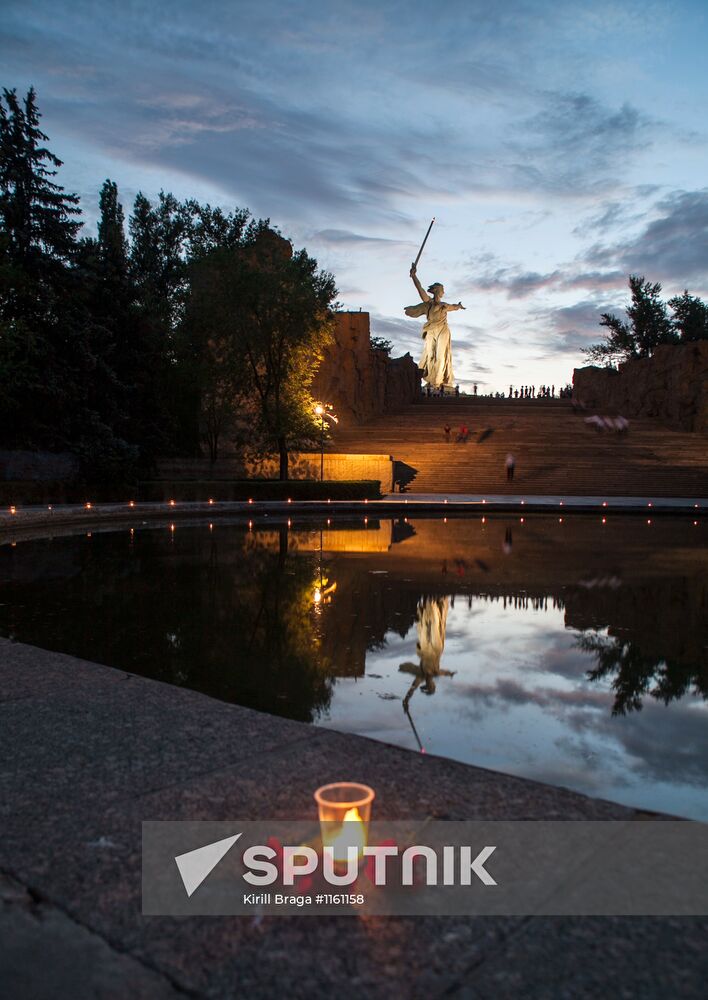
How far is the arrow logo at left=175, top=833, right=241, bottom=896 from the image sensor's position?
3113mm

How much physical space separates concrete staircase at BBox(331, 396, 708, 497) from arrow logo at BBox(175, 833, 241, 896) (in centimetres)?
3150

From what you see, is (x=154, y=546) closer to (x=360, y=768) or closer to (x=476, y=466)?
(x=360, y=768)

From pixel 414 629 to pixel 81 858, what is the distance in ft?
18.1

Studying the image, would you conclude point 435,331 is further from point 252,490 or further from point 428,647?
point 428,647

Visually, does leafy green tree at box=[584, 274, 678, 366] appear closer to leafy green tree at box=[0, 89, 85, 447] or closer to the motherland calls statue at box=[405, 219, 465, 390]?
the motherland calls statue at box=[405, 219, 465, 390]

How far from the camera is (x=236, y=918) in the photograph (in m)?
2.88

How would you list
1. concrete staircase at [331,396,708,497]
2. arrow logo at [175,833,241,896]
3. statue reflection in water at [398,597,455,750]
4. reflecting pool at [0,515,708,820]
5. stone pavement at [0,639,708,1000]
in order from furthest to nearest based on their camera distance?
concrete staircase at [331,396,708,497], statue reflection in water at [398,597,455,750], reflecting pool at [0,515,708,820], arrow logo at [175,833,241,896], stone pavement at [0,639,708,1000]

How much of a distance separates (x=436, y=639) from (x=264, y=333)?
2501 cm

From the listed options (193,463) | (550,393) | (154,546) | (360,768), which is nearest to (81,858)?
(360,768)

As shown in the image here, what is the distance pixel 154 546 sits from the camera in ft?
52.9

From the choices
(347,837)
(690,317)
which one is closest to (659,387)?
(690,317)

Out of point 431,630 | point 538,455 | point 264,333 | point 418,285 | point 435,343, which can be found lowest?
point 431,630

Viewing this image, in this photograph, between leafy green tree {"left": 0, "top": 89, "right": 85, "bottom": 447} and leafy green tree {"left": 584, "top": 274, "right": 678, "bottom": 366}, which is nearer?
leafy green tree {"left": 0, "top": 89, "right": 85, "bottom": 447}

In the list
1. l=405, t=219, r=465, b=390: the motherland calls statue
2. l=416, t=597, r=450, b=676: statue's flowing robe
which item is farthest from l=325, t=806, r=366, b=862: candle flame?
l=405, t=219, r=465, b=390: the motherland calls statue
